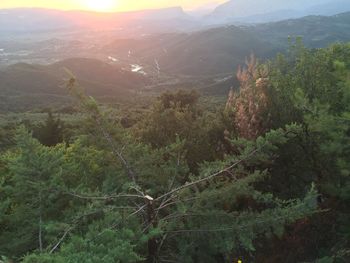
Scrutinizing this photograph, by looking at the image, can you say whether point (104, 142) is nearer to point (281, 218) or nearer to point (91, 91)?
point (281, 218)

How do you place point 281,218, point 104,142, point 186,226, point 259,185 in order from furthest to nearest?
point 259,185 → point 104,142 → point 186,226 → point 281,218

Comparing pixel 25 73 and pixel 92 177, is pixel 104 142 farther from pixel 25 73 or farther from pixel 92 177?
pixel 25 73

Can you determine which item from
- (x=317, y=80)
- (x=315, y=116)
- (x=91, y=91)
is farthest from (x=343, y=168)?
(x=91, y=91)

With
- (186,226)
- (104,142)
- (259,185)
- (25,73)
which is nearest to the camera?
(186,226)

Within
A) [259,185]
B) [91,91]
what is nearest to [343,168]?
[259,185]

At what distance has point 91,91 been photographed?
142m

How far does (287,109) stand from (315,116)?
2361 millimetres

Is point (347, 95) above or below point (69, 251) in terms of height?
above

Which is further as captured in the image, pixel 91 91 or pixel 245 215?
pixel 91 91

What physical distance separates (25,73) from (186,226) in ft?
516

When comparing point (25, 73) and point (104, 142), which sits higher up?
point (104, 142)

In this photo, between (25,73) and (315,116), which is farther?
(25,73)

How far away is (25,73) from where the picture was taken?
15350 centimetres

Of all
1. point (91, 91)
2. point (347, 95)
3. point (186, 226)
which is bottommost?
point (91, 91)
